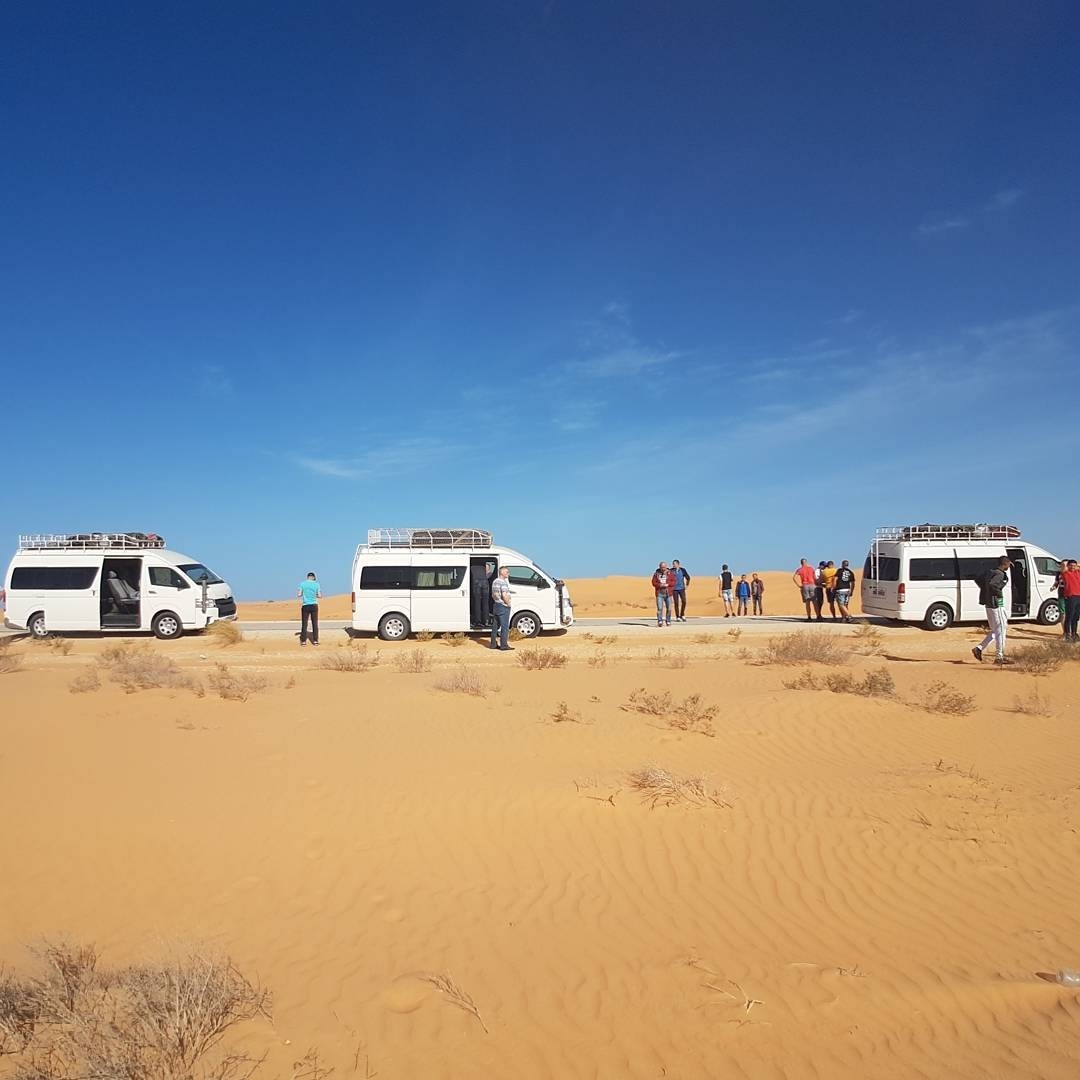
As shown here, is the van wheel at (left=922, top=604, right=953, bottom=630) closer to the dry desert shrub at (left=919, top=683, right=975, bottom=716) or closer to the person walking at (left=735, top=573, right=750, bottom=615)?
the person walking at (left=735, top=573, right=750, bottom=615)

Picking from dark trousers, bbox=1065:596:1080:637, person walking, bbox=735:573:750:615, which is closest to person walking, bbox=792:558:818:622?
person walking, bbox=735:573:750:615

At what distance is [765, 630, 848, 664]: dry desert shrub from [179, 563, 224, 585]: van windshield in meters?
15.9

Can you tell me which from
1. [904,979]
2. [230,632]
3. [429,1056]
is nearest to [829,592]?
[230,632]

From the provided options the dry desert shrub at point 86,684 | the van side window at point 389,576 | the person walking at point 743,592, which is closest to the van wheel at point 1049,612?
the person walking at point 743,592

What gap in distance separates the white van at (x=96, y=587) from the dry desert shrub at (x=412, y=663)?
818cm

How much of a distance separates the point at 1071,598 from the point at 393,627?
54.7 feet

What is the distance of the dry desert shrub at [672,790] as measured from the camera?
677cm

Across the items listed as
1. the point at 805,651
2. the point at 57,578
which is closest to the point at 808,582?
the point at 805,651

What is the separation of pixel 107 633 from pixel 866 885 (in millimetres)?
23355

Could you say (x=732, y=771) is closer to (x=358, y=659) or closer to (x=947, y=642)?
(x=358, y=659)

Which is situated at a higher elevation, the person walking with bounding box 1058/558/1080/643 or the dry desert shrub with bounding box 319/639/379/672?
the person walking with bounding box 1058/558/1080/643

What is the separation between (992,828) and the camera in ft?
20.7

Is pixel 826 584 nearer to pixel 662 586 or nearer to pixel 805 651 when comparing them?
pixel 662 586

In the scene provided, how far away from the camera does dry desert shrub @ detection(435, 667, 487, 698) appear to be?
12.1 meters
